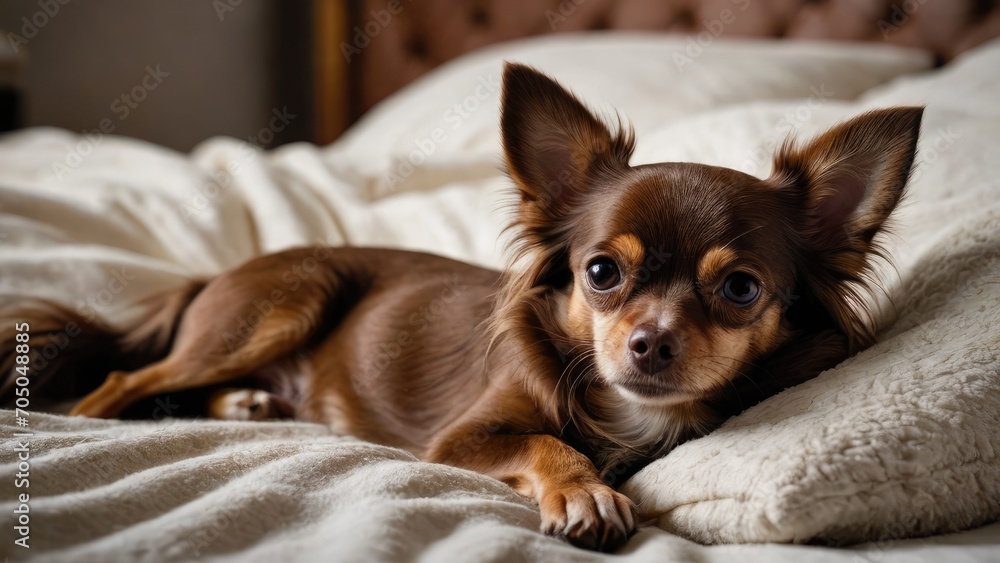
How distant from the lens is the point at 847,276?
1.50m

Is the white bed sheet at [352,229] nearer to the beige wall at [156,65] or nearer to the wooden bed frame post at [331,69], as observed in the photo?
the wooden bed frame post at [331,69]

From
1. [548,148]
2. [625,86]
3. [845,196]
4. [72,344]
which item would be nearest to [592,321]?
[548,148]

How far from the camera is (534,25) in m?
4.32

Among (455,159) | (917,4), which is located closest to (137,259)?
(455,159)

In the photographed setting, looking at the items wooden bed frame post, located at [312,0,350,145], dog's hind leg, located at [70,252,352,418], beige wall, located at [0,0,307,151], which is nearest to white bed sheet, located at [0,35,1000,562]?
dog's hind leg, located at [70,252,352,418]

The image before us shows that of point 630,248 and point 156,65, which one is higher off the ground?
point 630,248

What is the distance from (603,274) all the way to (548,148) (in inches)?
12.6

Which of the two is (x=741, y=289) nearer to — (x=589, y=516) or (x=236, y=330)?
(x=589, y=516)

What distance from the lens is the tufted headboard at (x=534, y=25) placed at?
3.17m

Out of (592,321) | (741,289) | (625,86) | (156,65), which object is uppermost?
(625,86)

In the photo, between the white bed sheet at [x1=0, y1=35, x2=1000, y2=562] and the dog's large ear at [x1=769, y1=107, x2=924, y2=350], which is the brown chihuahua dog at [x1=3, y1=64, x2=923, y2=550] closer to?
the dog's large ear at [x1=769, y1=107, x2=924, y2=350]

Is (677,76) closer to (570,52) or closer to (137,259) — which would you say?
(570,52)

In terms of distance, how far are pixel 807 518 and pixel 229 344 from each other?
139cm

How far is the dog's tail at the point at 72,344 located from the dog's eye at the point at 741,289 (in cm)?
142
